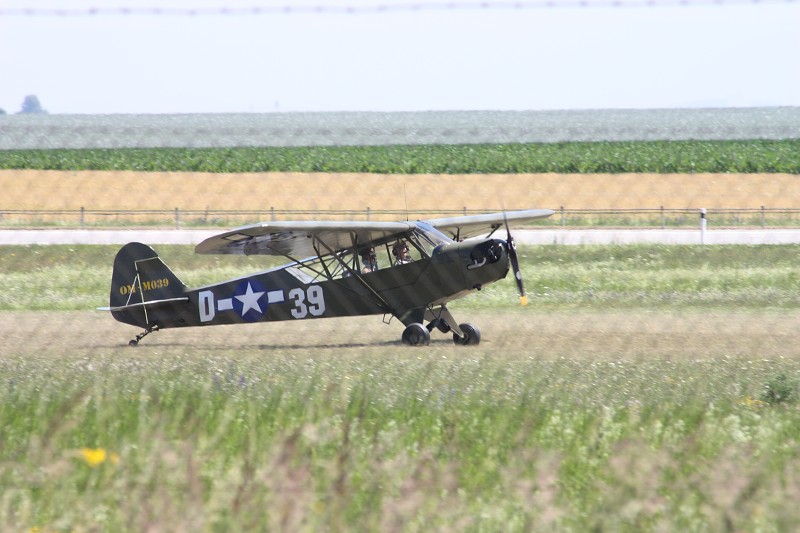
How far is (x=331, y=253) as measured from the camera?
713 inches

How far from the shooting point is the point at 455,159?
76.8 metres

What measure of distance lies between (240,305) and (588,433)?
10873 millimetres

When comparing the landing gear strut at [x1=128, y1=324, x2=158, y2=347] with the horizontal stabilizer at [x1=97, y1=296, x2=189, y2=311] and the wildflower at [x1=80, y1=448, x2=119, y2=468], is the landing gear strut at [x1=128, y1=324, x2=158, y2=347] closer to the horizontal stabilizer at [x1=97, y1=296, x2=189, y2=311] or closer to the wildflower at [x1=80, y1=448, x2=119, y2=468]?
the horizontal stabilizer at [x1=97, y1=296, x2=189, y2=311]

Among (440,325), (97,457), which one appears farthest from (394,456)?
(440,325)

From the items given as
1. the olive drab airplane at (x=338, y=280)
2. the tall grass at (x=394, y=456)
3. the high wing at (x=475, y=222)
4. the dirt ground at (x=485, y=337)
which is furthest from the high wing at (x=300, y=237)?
the tall grass at (x=394, y=456)

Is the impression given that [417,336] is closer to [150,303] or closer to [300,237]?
[300,237]

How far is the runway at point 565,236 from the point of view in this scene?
34375mm

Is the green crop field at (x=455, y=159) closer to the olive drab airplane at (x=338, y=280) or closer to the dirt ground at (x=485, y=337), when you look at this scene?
the dirt ground at (x=485, y=337)

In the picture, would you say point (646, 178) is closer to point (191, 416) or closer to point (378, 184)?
point (378, 184)

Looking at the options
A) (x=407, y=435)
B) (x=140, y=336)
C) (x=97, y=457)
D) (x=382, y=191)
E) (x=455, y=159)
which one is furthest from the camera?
(x=455, y=159)

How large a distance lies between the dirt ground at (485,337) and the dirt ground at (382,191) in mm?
36604

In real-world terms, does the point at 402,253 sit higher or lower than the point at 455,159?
lower

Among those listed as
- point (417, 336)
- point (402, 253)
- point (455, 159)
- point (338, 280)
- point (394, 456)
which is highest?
point (455, 159)

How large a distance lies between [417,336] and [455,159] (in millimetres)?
59857
